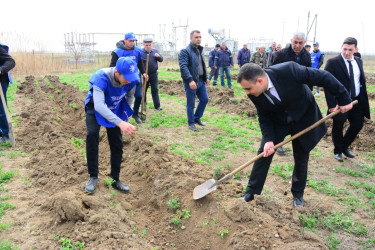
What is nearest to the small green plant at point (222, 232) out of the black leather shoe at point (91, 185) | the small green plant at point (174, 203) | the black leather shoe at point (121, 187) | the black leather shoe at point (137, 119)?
the small green plant at point (174, 203)

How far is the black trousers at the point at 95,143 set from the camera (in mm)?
3598

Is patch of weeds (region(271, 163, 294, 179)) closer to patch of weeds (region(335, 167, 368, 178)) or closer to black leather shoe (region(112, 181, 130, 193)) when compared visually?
patch of weeds (region(335, 167, 368, 178))

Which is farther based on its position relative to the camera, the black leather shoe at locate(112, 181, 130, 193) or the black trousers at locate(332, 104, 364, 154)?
the black trousers at locate(332, 104, 364, 154)

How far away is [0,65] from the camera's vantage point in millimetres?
5605

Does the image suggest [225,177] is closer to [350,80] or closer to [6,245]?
[6,245]

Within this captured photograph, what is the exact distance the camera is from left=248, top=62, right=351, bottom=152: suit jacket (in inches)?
125

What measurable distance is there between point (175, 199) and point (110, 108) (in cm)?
142

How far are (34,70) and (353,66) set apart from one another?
64.2 ft

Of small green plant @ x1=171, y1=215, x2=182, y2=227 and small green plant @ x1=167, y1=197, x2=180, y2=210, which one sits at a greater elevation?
small green plant @ x1=167, y1=197, x2=180, y2=210

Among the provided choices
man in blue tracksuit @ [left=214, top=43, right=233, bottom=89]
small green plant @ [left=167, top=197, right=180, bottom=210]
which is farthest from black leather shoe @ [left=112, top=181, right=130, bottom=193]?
man in blue tracksuit @ [left=214, top=43, right=233, bottom=89]

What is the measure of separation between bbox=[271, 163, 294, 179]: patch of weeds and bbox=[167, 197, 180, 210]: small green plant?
1964 millimetres

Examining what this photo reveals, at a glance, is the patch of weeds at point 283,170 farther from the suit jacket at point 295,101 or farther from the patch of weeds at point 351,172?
the suit jacket at point 295,101

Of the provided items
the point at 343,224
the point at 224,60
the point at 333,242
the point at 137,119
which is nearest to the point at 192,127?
the point at 137,119

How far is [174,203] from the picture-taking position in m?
3.71
